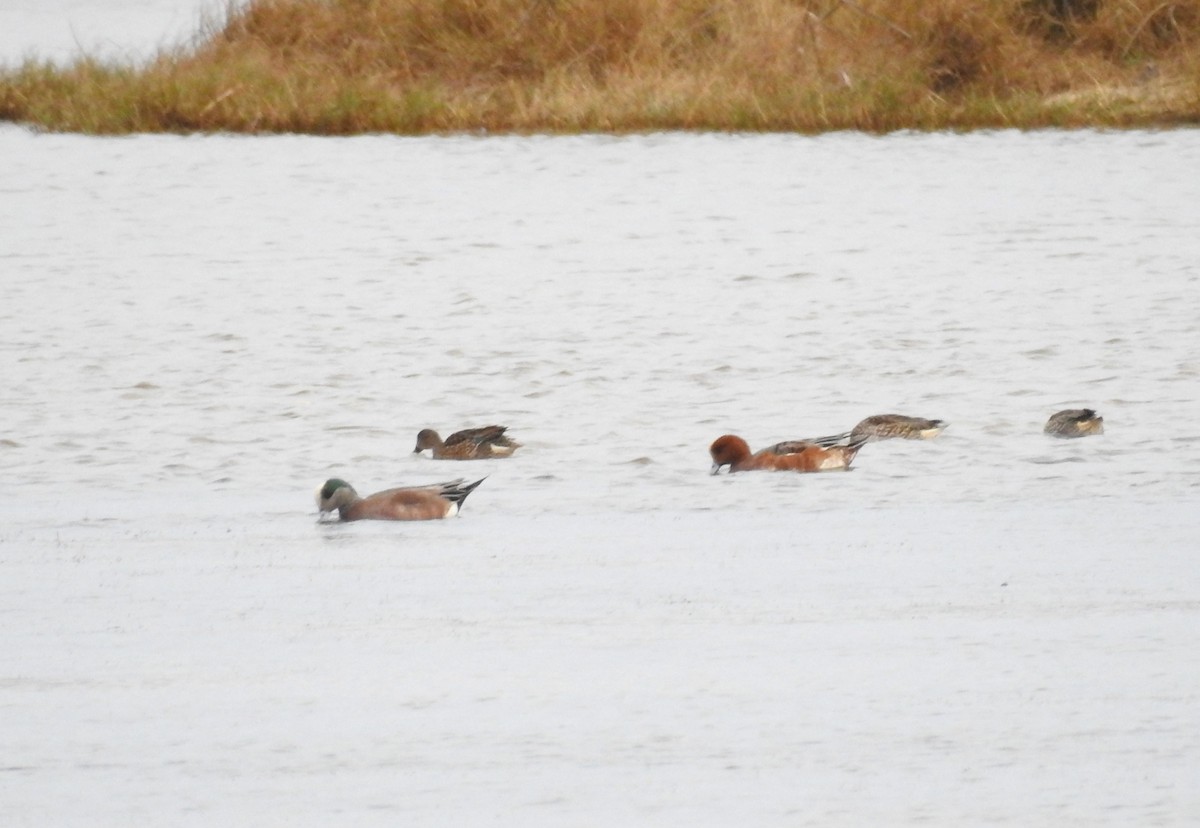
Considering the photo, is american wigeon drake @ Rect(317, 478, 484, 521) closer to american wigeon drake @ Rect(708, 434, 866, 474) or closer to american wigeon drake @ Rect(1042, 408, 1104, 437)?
american wigeon drake @ Rect(708, 434, 866, 474)

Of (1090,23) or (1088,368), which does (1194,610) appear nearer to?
(1088,368)

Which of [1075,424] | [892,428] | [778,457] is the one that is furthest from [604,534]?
[1075,424]

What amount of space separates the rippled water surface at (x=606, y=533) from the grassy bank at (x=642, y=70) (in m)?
4.68

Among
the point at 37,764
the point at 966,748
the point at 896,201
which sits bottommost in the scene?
the point at 896,201

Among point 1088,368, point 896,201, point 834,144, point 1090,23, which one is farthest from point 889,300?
point 1090,23

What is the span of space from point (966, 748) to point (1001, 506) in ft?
10.6

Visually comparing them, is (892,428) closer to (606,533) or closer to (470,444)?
(470,444)

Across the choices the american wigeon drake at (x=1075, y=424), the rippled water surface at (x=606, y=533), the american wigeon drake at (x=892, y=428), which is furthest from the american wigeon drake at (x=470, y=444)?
the american wigeon drake at (x=1075, y=424)

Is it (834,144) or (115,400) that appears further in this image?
(834,144)

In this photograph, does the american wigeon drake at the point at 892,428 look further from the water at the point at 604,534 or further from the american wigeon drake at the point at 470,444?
the american wigeon drake at the point at 470,444

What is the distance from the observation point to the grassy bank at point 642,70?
23766mm

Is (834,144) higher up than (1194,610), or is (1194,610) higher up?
→ (1194,610)

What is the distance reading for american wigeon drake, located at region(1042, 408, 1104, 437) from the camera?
10.0 metres

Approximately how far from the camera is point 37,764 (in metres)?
5.46
